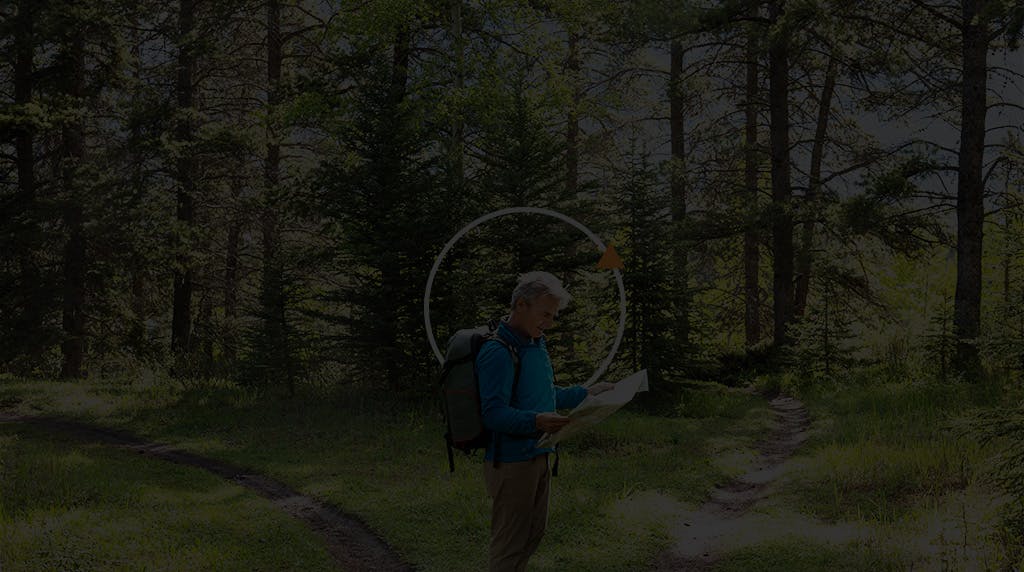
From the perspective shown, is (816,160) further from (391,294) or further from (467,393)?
(467,393)

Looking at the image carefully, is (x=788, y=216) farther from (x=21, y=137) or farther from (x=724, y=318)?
(x=21, y=137)

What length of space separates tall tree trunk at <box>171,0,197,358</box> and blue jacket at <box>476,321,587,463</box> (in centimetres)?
1890

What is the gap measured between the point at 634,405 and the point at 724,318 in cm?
1315

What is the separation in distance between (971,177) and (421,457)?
13.5 m

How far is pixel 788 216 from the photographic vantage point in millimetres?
21156

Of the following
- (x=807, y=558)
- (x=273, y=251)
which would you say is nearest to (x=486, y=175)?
(x=273, y=251)

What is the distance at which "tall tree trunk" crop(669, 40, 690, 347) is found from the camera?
55.7 ft

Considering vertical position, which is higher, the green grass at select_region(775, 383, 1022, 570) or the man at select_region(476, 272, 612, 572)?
the man at select_region(476, 272, 612, 572)

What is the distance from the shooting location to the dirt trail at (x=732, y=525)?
804cm

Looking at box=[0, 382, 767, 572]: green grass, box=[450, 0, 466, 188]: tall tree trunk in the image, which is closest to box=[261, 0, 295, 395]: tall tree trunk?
box=[0, 382, 767, 572]: green grass

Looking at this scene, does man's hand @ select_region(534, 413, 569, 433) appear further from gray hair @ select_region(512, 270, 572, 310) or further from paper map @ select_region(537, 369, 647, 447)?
gray hair @ select_region(512, 270, 572, 310)

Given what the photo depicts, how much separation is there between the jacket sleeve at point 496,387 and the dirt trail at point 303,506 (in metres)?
3.72

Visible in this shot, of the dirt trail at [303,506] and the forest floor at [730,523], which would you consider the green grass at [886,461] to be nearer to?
the forest floor at [730,523]

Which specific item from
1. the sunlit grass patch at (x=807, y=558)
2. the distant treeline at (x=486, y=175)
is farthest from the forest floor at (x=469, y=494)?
the distant treeline at (x=486, y=175)
